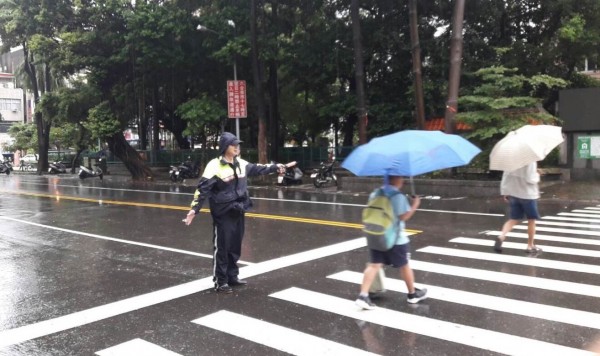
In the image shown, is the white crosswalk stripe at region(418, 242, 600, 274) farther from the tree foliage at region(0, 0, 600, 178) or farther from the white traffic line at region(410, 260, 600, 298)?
the tree foliage at region(0, 0, 600, 178)

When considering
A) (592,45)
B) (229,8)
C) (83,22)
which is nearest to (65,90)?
(83,22)

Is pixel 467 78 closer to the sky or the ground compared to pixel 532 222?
closer to the sky

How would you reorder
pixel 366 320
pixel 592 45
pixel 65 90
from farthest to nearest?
pixel 65 90
pixel 592 45
pixel 366 320

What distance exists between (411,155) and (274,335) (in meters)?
2.15

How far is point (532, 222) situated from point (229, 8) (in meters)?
20.0

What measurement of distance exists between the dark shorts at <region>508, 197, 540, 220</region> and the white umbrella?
81 centimetres

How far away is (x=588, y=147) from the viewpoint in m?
17.9

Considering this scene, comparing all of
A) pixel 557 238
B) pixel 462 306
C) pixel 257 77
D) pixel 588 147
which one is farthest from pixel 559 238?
pixel 257 77

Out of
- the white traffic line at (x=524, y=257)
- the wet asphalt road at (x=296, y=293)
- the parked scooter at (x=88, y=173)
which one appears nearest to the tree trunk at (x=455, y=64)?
the wet asphalt road at (x=296, y=293)

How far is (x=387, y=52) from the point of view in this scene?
2494 cm

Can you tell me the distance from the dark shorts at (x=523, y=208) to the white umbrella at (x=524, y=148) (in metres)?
0.81

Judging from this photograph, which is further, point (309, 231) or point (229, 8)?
point (229, 8)

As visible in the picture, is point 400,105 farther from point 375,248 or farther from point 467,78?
point 375,248

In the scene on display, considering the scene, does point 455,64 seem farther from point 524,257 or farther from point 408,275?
point 408,275
